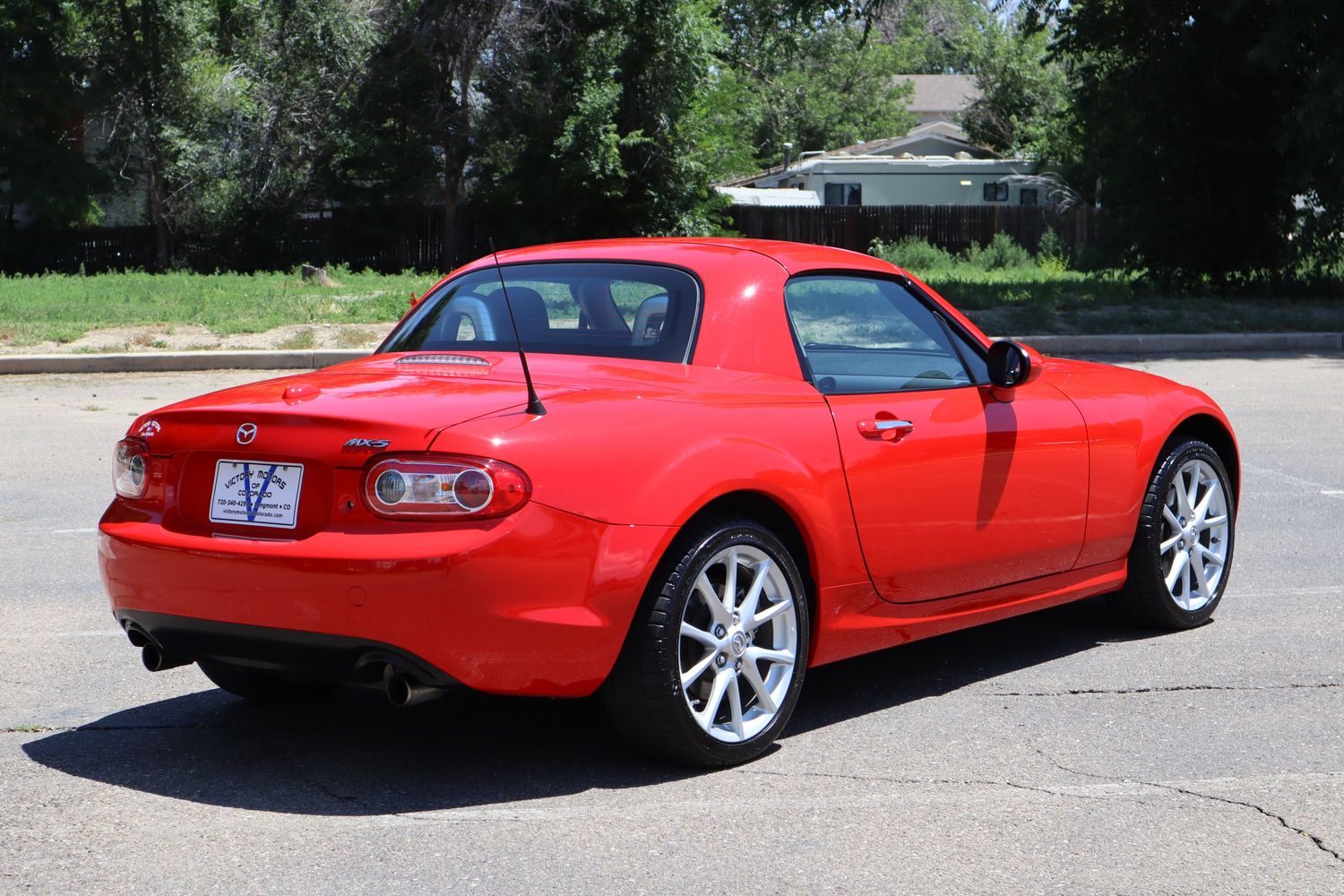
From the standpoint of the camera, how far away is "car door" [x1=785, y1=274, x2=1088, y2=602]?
4.85 m

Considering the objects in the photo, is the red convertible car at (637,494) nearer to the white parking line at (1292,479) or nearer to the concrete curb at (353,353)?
the white parking line at (1292,479)

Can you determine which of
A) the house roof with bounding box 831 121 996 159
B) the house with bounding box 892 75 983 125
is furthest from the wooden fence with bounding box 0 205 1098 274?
the house with bounding box 892 75 983 125

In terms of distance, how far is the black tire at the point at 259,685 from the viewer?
16.5 feet

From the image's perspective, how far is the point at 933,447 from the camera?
4.99 meters

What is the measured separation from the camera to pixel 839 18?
2692 centimetres

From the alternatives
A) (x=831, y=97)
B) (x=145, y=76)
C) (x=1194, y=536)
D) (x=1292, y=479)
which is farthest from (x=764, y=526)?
(x=831, y=97)

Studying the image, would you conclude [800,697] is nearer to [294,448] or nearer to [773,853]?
[773,853]

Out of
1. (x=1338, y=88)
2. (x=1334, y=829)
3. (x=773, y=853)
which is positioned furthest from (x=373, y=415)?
(x=1338, y=88)

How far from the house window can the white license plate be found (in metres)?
52.0

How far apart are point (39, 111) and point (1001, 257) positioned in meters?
24.7

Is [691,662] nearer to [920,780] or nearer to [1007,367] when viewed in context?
[920,780]

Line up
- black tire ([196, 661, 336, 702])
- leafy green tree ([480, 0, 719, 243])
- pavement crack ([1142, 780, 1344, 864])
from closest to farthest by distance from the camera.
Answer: pavement crack ([1142, 780, 1344, 864]) < black tire ([196, 661, 336, 702]) < leafy green tree ([480, 0, 719, 243])

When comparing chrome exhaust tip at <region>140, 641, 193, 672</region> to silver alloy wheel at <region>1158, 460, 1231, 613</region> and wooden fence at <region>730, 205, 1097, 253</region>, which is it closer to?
silver alloy wheel at <region>1158, 460, 1231, 613</region>

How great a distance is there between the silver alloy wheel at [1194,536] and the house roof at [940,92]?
267 ft
